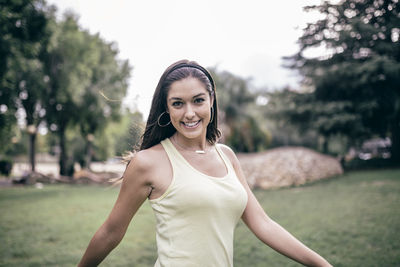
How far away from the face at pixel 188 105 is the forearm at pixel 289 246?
71cm

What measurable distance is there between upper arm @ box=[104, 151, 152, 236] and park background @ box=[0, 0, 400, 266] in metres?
0.60

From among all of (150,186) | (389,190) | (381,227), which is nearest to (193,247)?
(150,186)

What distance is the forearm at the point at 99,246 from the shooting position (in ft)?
5.59

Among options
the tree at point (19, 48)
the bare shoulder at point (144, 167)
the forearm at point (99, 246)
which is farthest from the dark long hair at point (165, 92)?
the tree at point (19, 48)

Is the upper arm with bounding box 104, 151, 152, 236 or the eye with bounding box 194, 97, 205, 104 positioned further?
the eye with bounding box 194, 97, 205, 104

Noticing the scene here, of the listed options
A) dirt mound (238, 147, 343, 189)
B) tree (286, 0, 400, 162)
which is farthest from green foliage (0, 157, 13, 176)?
tree (286, 0, 400, 162)

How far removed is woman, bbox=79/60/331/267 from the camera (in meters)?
1.60

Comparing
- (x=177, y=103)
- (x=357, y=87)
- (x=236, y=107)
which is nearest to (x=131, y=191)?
(x=177, y=103)

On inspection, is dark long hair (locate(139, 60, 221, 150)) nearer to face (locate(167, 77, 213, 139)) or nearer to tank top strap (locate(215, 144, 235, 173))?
face (locate(167, 77, 213, 139))

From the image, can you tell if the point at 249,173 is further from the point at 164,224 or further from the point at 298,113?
the point at 164,224

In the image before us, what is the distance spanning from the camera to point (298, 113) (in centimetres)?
1600

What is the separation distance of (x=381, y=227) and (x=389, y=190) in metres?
3.87

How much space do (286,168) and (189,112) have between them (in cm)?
1192

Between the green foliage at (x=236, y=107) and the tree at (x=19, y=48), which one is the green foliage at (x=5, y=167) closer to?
the tree at (x=19, y=48)
